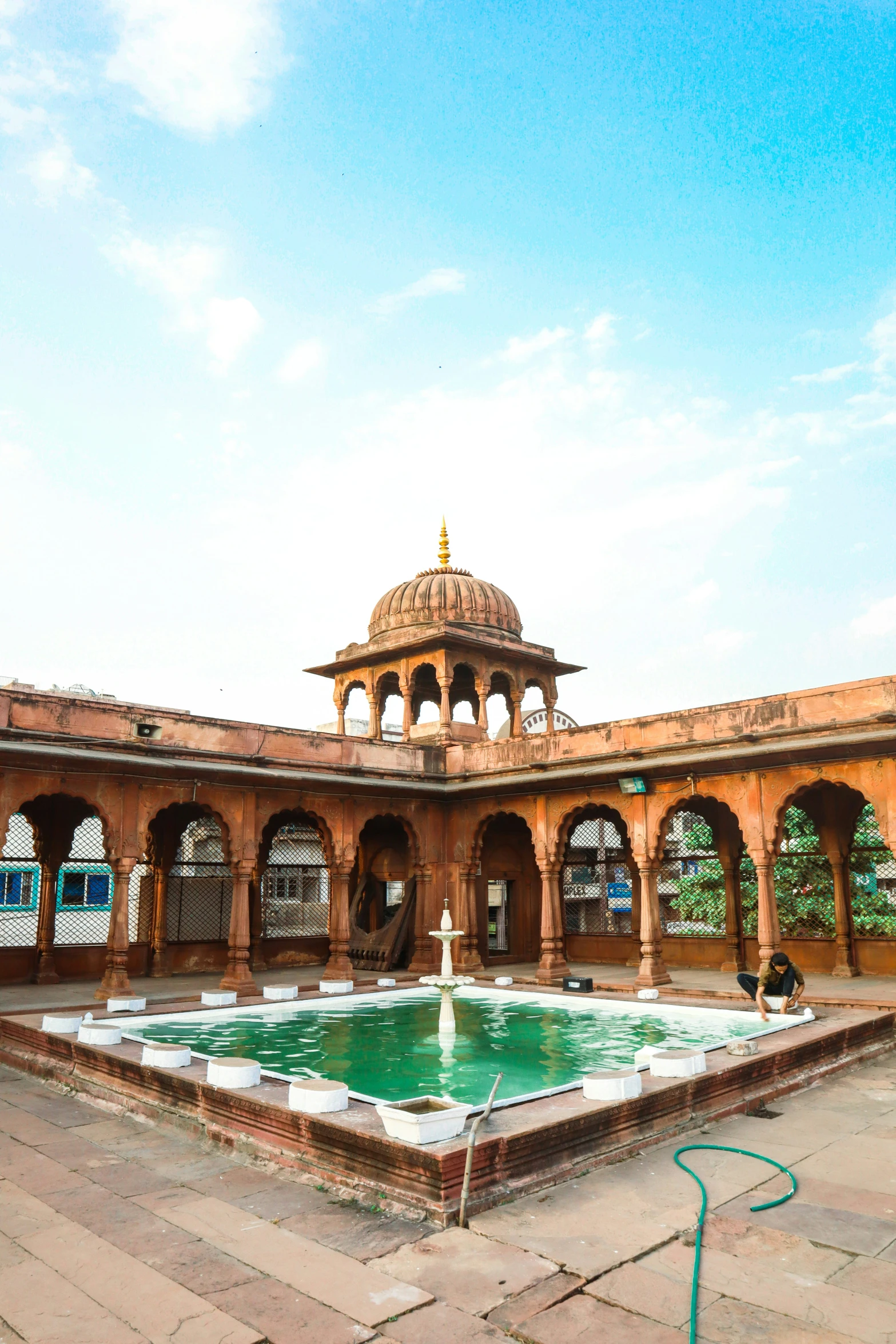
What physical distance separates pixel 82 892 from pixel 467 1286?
18141 mm

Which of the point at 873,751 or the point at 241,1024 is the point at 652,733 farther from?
the point at 241,1024

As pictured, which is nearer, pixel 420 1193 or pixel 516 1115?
pixel 420 1193

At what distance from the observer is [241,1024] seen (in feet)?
33.7

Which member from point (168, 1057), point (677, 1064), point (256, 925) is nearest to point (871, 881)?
point (256, 925)

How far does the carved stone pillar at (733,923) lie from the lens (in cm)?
1571

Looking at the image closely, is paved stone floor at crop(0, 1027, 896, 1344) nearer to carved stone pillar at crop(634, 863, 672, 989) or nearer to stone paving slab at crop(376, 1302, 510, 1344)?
stone paving slab at crop(376, 1302, 510, 1344)

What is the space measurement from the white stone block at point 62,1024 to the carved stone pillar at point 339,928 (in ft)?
20.4

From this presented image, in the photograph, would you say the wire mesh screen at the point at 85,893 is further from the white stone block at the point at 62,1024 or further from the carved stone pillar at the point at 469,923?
the white stone block at the point at 62,1024

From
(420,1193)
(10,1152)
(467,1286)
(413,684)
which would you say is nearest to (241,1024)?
(10,1152)

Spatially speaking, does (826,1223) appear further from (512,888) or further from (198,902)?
(512,888)

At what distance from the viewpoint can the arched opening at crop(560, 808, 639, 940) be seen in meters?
18.0

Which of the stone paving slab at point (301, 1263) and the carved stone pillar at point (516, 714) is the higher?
the carved stone pillar at point (516, 714)

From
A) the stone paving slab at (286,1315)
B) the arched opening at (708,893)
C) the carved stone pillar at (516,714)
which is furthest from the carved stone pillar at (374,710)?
the stone paving slab at (286,1315)

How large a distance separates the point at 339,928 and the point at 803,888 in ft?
31.6
